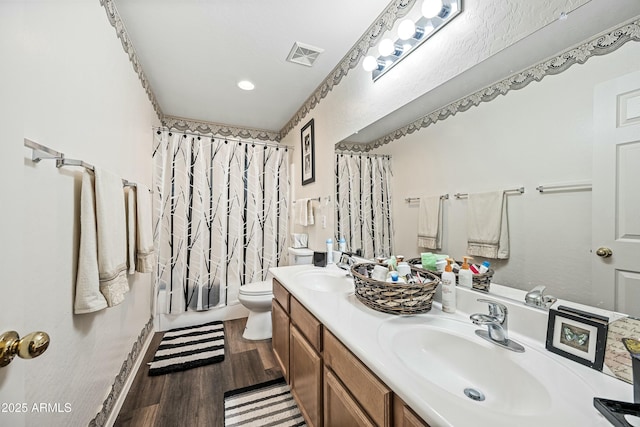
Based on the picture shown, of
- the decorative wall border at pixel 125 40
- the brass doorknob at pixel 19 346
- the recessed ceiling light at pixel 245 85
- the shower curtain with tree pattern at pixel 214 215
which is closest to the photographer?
the brass doorknob at pixel 19 346

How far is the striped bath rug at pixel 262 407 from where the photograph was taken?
1.35 meters

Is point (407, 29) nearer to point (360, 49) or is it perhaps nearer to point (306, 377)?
point (360, 49)

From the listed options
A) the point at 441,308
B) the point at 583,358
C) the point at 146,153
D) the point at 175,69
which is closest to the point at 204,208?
the point at 146,153

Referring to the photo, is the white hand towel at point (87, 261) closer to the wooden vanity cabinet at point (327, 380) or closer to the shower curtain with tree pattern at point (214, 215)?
the wooden vanity cabinet at point (327, 380)

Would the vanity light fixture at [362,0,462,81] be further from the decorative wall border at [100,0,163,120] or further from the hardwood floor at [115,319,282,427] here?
the hardwood floor at [115,319,282,427]

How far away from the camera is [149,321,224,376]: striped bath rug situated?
71.6 inches

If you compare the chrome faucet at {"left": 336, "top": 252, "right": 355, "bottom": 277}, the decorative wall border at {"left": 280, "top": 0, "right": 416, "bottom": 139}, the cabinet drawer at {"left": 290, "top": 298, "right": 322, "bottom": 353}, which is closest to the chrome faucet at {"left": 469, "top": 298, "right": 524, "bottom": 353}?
the cabinet drawer at {"left": 290, "top": 298, "right": 322, "bottom": 353}

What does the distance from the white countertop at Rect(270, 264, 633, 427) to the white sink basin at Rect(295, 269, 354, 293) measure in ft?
0.78

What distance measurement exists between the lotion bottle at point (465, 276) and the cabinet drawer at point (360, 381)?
1.86ft

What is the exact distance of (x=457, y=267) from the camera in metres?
1.07

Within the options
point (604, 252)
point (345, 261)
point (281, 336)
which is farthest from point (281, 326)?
point (604, 252)

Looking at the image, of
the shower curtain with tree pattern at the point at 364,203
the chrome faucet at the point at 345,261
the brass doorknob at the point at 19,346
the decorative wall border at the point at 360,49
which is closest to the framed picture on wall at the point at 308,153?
the decorative wall border at the point at 360,49

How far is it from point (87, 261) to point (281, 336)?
112 cm

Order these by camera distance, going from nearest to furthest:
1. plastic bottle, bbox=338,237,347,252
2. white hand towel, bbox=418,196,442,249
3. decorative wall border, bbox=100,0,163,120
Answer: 1. white hand towel, bbox=418,196,442,249
2. decorative wall border, bbox=100,0,163,120
3. plastic bottle, bbox=338,237,347,252
